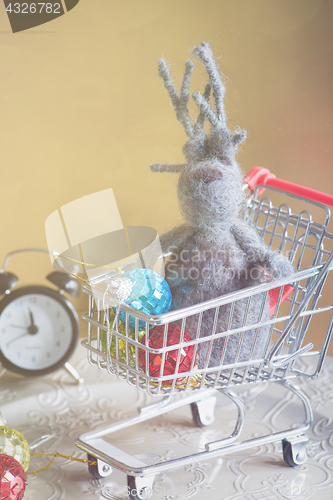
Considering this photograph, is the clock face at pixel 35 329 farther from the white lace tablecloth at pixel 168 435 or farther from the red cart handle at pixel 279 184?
the red cart handle at pixel 279 184

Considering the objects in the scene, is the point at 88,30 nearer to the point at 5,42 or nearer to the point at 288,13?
the point at 5,42

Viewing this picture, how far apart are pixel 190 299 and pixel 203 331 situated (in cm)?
6

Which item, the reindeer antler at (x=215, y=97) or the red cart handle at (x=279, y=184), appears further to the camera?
the red cart handle at (x=279, y=184)

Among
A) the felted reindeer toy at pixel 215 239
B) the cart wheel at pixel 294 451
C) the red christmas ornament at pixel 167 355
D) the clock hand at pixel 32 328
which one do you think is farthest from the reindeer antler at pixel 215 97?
the clock hand at pixel 32 328

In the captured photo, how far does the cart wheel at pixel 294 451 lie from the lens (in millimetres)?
1051

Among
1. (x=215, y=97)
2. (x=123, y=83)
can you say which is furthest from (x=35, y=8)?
(x=215, y=97)

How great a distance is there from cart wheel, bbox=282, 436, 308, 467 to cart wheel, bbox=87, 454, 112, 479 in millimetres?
377

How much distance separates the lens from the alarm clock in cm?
133

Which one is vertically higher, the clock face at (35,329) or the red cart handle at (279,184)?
the red cart handle at (279,184)

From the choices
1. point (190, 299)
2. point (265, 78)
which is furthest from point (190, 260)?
point (265, 78)

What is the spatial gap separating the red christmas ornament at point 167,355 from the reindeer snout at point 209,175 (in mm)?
268

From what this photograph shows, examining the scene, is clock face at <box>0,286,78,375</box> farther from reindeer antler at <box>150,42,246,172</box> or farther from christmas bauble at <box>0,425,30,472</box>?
reindeer antler at <box>150,42,246,172</box>

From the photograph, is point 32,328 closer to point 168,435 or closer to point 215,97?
point 168,435

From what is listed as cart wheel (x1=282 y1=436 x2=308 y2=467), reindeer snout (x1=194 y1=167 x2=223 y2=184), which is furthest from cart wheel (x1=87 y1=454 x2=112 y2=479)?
reindeer snout (x1=194 y1=167 x2=223 y2=184)
